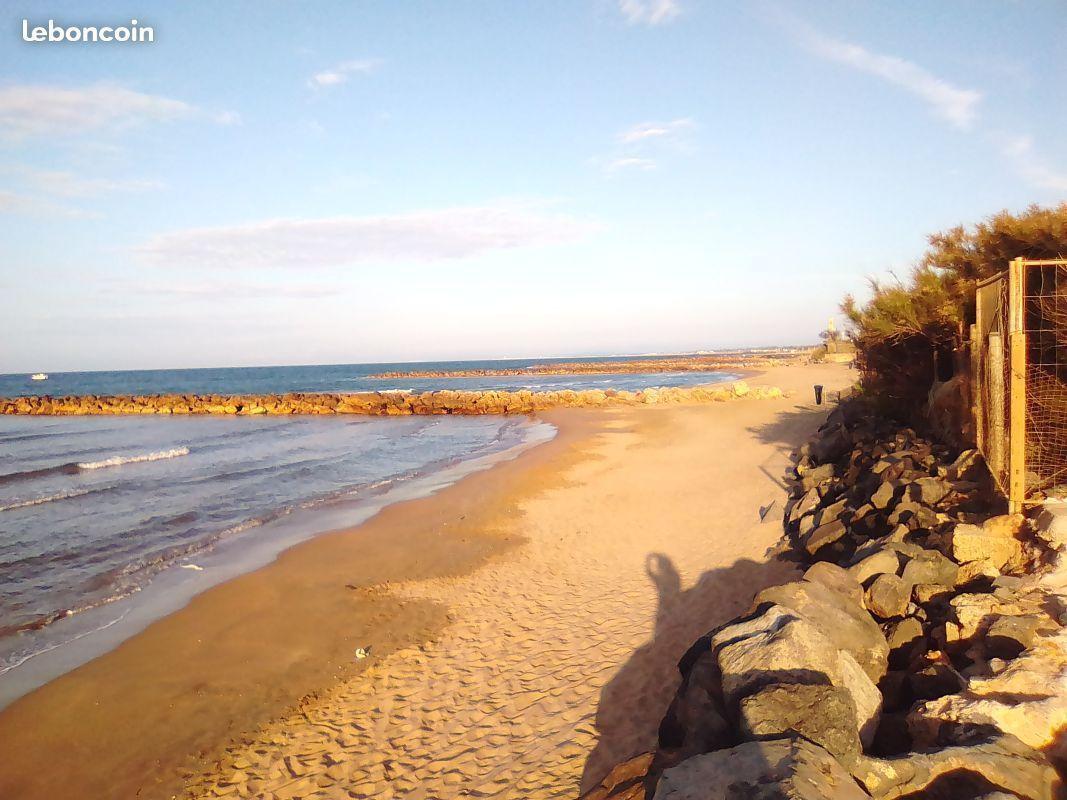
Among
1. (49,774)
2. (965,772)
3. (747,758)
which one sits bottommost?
(49,774)

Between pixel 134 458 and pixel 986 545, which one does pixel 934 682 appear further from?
pixel 134 458

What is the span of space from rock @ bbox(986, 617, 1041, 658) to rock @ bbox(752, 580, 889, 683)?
0.70 metres

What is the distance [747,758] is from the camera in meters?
3.09

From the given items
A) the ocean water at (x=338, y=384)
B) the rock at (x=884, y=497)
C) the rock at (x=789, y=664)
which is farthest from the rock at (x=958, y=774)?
the ocean water at (x=338, y=384)

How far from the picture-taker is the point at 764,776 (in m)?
2.90

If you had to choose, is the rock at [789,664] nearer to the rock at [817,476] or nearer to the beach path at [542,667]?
the beach path at [542,667]

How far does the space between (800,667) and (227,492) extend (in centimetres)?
1576

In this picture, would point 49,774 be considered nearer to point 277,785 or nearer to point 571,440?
point 277,785

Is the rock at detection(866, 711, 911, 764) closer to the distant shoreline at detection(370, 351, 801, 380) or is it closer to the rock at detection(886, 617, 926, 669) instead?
the rock at detection(886, 617, 926, 669)

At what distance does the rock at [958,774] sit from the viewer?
3.22m

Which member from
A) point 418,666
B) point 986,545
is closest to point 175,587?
point 418,666

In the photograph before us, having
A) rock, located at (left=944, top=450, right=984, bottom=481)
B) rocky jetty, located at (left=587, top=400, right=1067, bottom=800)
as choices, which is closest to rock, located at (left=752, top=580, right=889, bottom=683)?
rocky jetty, located at (left=587, top=400, right=1067, bottom=800)

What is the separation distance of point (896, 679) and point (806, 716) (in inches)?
68.2

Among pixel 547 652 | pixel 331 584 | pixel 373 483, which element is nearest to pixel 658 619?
pixel 547 652
